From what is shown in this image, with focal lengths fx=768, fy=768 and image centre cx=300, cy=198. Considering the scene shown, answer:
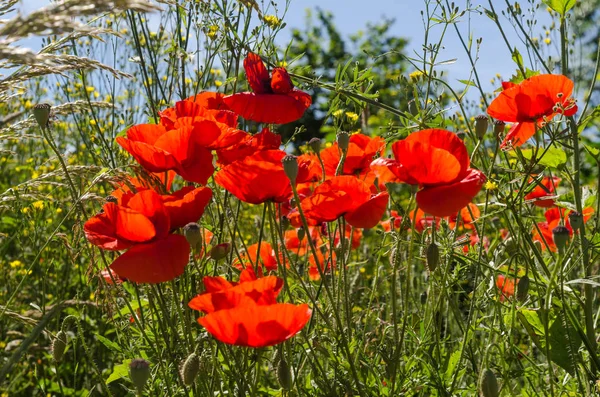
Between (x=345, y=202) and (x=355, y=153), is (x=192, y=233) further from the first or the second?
(x=355, y=153)

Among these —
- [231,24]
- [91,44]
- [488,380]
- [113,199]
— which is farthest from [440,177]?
[91,44]

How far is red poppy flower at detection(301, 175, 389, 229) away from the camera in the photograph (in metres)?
1.50

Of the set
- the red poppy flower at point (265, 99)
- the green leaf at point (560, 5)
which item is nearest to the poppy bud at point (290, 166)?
the red poppy flower at point (265, 99)

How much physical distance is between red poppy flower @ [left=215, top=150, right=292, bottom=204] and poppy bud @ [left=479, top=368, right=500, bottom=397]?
1.72 feet

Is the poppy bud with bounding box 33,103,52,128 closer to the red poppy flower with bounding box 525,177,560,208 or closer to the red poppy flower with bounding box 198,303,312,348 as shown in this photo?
the red poppy flower with bounding box 198,303,312,348

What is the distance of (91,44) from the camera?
4082 mm

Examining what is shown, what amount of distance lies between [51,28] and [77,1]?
2.2 inches

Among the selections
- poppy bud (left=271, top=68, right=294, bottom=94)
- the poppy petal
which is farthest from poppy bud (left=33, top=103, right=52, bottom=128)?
poppy bud (left=271, top=68, right=294, bottom=94)

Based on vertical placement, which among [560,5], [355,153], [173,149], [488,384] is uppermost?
[560,5]

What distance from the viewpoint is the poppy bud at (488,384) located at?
53.9 inches

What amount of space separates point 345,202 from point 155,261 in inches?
15.3

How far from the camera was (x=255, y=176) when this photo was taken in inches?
58.5

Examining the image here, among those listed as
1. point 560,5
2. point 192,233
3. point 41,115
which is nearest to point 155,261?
point 192,233

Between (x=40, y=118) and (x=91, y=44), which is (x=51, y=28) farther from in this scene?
(x=91, y=44)
